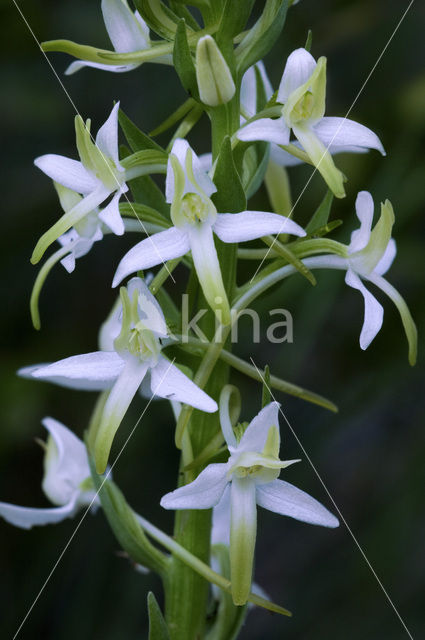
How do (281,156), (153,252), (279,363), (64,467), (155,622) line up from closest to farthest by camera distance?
(153,252) < (155,622) < (281,156) < (64,467) < (279,363)

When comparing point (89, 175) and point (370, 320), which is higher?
point (89, 175)

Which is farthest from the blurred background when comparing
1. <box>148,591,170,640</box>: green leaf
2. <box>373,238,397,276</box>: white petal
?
<box>148,591,170,640</box>: green leaf

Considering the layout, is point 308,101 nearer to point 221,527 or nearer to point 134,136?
point 134,136

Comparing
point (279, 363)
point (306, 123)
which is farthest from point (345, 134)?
point (279, 363)

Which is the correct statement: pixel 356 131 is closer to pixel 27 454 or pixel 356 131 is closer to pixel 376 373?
pixel 376 373

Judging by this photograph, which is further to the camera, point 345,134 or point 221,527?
point 221,527

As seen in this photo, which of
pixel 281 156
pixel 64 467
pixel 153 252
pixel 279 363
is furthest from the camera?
pixel 279 363

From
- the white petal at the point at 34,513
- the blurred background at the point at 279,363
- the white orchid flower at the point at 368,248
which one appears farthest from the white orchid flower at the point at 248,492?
the blurred background at the point at 279,363

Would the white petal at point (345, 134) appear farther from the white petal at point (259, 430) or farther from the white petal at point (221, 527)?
the white petal at point (221, 527)
